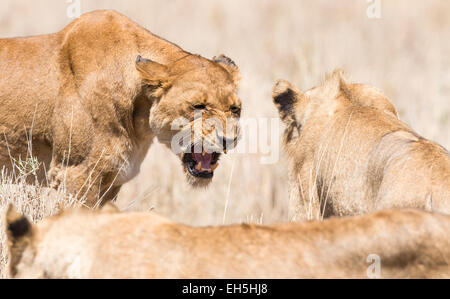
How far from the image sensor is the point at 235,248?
2.15 m

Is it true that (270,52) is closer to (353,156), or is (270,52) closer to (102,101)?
(102,101)

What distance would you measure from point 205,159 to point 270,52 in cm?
780

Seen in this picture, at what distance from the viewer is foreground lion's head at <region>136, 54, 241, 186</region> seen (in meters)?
4.58

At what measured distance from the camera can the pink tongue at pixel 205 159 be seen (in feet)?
15.9

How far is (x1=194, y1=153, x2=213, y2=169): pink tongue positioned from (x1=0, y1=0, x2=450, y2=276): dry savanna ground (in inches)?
129

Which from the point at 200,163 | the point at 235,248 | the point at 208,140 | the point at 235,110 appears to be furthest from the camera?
the point at 200,163

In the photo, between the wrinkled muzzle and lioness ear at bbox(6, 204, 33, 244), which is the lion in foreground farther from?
the wrinkled muzzle

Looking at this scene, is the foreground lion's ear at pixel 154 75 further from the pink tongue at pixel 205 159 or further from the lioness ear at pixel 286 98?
the lioness ear at pixel 286 98

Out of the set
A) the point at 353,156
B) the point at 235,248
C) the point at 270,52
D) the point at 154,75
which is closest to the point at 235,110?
the point at 154,75

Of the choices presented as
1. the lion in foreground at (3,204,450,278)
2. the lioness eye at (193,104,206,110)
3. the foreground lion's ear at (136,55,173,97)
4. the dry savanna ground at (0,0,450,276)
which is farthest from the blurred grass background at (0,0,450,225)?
the lion in foreground at (3,204,450,278)

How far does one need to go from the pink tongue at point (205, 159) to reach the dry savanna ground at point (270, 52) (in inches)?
129

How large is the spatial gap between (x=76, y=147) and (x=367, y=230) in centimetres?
313

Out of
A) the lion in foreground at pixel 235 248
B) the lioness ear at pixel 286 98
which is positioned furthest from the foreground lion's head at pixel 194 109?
the lion in foreground at pixel 235 248
